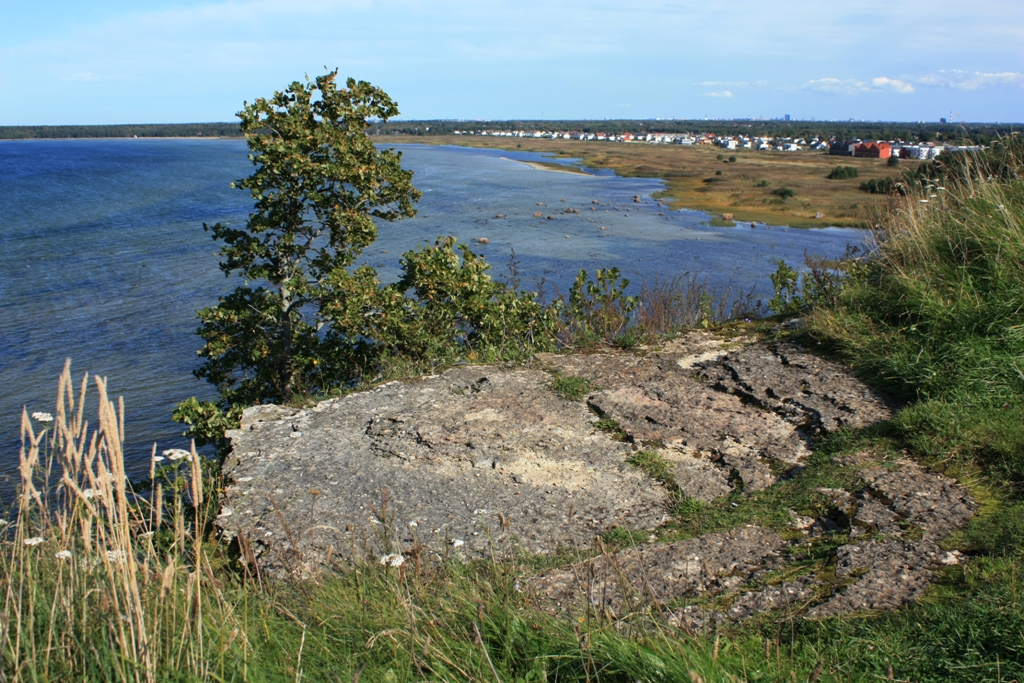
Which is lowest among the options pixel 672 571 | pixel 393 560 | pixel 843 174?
pixel 672 571

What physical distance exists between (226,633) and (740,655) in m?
1.83

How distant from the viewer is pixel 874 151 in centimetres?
6594

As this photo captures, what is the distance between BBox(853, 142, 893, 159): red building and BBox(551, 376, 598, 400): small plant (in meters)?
66.6

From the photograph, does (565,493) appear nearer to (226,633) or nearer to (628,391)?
(628,391)

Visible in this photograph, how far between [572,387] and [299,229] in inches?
180

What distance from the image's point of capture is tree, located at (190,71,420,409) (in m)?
8.66

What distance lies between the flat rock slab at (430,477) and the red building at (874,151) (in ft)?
222

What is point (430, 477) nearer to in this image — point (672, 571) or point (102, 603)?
point (672, 571)

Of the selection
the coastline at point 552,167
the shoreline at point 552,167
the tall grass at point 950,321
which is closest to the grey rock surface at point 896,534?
the tall grass at point 950,321

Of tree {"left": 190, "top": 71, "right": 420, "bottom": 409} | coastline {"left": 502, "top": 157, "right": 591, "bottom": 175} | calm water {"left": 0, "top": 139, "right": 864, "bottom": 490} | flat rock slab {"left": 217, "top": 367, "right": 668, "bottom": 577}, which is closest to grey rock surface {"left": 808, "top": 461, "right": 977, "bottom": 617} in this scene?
flat rock slab {"left": 217, "top": 367, "right": 668, "bottom": 577}

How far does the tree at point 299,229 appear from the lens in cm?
866

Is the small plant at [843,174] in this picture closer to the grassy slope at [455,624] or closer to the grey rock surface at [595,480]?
the grey rock surface at [595,480]

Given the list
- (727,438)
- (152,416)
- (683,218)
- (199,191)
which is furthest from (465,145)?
(727,438)

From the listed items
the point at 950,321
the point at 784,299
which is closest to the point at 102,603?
the point at 950,321
